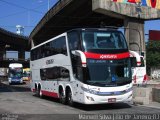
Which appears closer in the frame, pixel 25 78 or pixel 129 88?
pixel 129 88

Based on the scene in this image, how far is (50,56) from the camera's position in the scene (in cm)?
2605

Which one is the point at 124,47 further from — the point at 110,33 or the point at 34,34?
the point at 34,34

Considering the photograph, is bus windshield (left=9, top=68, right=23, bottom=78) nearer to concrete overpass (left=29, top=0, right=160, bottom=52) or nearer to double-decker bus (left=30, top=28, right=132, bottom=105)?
concrete overpass (left=29, top=0, right=160, bottom=52)

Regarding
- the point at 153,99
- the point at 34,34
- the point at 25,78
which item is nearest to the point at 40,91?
the point at 153,99

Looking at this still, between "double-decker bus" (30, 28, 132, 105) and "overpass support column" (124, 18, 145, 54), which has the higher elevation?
"overpass support column" (124, 18, 145, 54)

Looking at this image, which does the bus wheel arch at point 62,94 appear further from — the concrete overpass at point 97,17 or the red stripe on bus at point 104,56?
the concrete overpass at point 97,17

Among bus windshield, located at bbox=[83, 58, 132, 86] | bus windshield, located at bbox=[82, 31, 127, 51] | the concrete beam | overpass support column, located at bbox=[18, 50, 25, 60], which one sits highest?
overpass support column, located at bbox=[18, 50, 25, 60]

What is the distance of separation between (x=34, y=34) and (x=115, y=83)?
2121 inches

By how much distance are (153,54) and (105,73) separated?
87.0 m

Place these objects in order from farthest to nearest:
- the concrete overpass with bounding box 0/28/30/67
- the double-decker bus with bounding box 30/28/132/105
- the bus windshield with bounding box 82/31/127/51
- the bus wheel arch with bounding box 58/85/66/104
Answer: the concrete overpass with bounding box 0/28/30/67 < the bus wheel arch with bounding box 58/85/66/104 < the bus windshield with bounding box 82/31/127/51 < the double-decker bus with bounding box 30/28/132/105

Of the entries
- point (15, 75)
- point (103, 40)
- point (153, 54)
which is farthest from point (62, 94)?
point (153, 54)

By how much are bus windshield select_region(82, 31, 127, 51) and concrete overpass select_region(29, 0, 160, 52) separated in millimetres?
11992

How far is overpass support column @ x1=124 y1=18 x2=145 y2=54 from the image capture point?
34781mm

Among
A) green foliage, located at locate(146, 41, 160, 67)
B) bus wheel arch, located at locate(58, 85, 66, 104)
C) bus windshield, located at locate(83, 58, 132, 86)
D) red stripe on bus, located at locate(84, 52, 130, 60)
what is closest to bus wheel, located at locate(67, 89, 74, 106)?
bus wheel arch, located at locate(58, 85, 66, 104)
